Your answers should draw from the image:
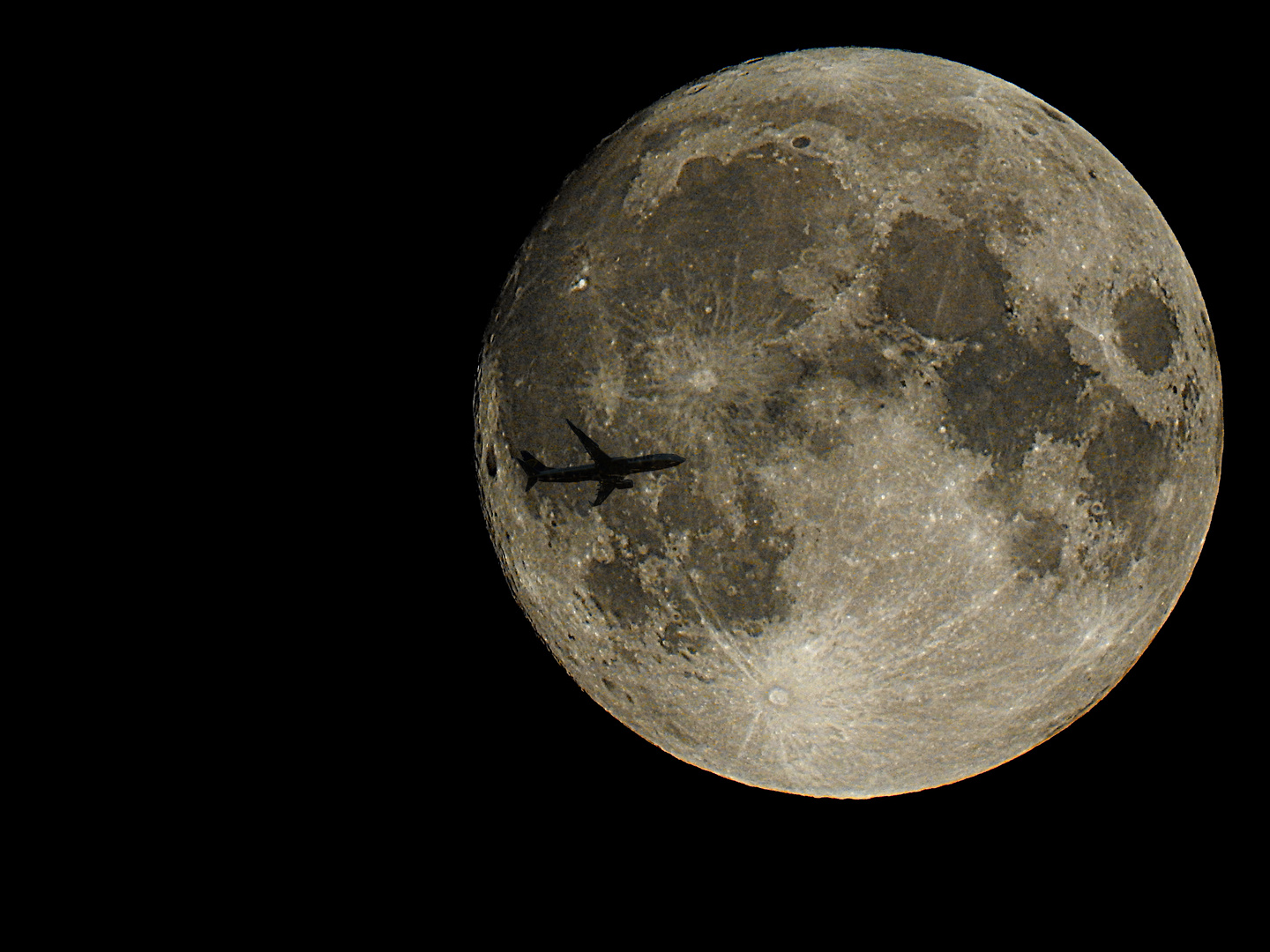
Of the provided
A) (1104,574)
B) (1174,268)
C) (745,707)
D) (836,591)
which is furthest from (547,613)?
(1174,268)

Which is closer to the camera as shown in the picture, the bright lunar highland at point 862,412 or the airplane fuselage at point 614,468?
the bright lunar highland at point 862,412

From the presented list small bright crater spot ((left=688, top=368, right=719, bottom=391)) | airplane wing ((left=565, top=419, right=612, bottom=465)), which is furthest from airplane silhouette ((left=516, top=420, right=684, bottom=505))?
small bright crater spot ((left=688, top=368, right=719, bottom=391))

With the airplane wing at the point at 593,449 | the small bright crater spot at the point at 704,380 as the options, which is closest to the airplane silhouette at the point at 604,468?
the airplane wing at the point at 593,449

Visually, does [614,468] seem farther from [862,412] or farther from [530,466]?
[862,412]

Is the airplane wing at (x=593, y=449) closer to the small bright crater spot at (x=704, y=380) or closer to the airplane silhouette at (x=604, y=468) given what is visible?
the airplane silhouette at (x=604, y=468)

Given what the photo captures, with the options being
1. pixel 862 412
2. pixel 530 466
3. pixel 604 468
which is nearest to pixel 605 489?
pixel 604 468
